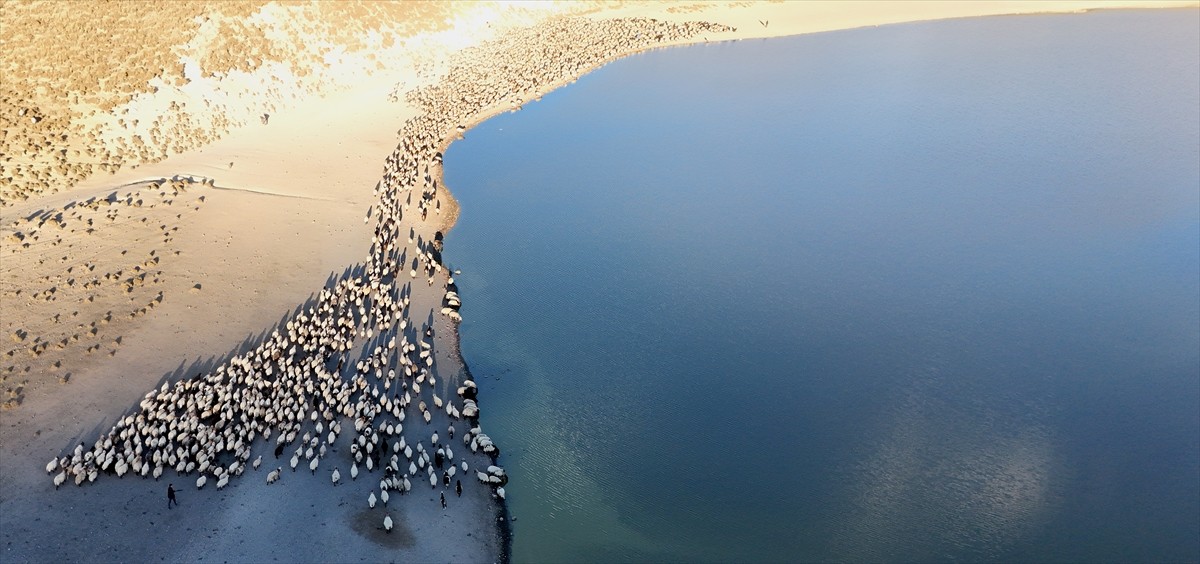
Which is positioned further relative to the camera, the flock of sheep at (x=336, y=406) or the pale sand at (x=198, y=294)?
the flock of sheep at (x=336, y=406)

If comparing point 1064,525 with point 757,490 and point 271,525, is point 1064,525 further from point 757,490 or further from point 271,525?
point 271,525

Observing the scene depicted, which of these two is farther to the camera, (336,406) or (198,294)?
(198,294)

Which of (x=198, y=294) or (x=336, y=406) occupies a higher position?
(x=198, y=294)

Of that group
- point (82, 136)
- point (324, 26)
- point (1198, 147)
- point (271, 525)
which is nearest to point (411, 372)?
point (271, 525)
